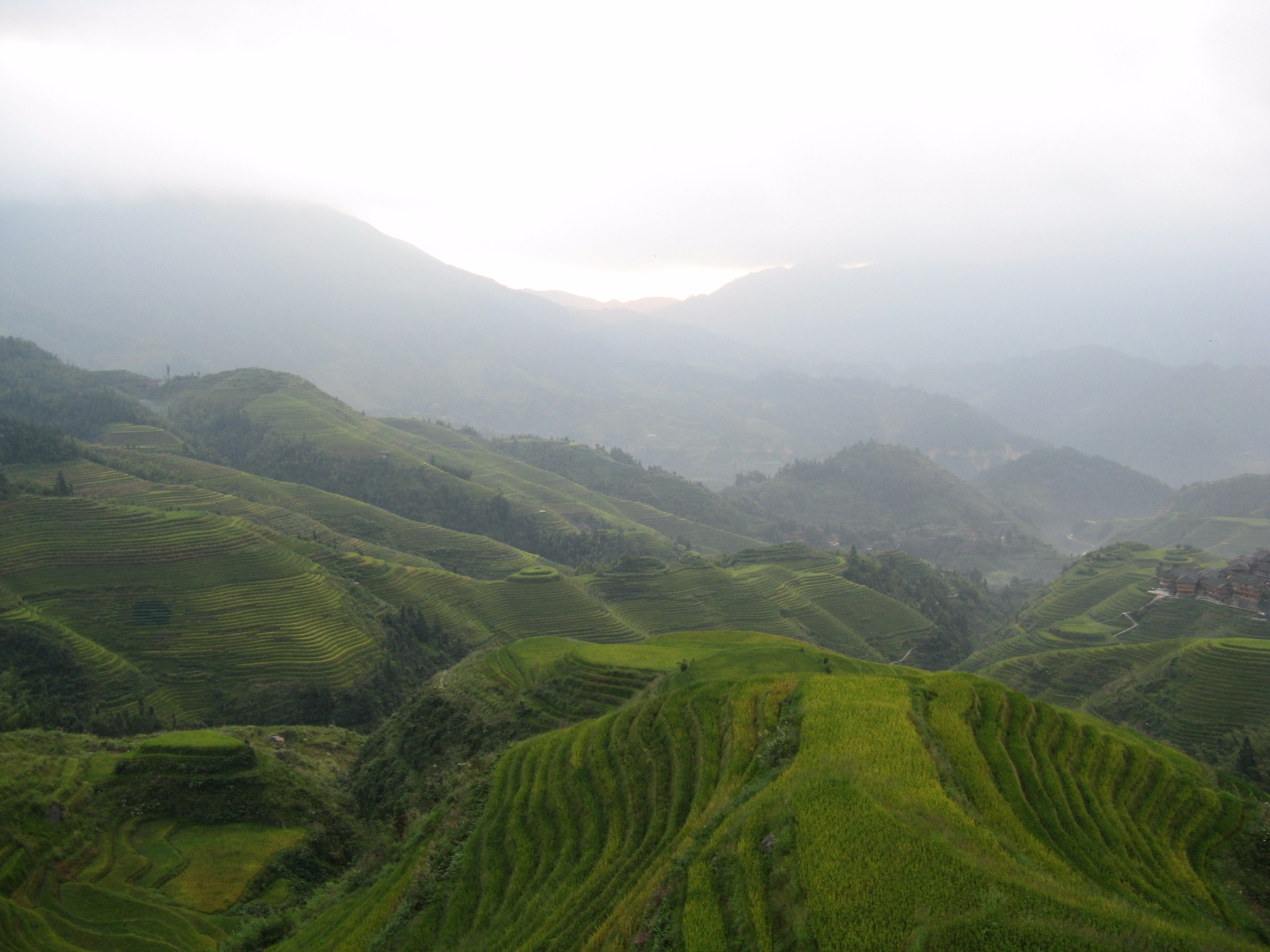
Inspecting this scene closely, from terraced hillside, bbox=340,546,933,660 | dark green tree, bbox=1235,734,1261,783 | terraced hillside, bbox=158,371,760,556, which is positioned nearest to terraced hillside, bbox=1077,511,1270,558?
terraced hillside, bbox=340,546,933,660

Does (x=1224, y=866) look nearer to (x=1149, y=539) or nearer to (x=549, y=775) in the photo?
(x=549, y=775)

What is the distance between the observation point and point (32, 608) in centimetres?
3512

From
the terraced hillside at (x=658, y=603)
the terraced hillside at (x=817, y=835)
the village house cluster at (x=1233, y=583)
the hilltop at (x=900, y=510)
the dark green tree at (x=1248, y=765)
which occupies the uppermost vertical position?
the terraced hillside at (x=817, y=835)

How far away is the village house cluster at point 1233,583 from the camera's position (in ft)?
153

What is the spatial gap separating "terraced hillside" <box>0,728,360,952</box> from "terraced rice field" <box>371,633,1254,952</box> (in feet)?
21.5

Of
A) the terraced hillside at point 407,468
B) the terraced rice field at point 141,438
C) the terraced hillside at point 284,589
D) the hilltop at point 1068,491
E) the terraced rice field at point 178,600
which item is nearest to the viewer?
the terraced rice field at point 178,600

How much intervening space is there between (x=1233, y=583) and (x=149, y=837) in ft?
199

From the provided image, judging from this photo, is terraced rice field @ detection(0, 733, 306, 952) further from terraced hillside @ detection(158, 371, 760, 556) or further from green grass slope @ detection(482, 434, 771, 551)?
green grass slope @ detection(482, 434, 771, 551)

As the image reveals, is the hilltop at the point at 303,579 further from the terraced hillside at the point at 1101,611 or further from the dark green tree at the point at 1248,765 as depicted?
the dark green tree at the point at 1248,765

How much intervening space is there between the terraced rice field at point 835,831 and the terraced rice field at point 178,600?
84.2 feet

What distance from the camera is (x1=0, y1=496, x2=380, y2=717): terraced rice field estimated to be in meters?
35.6

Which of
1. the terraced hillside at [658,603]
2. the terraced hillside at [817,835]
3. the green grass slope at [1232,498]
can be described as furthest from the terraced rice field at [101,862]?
the green grass slope at [1232,498]

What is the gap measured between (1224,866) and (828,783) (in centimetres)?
849

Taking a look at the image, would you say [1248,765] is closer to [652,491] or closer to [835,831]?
[835,831]
